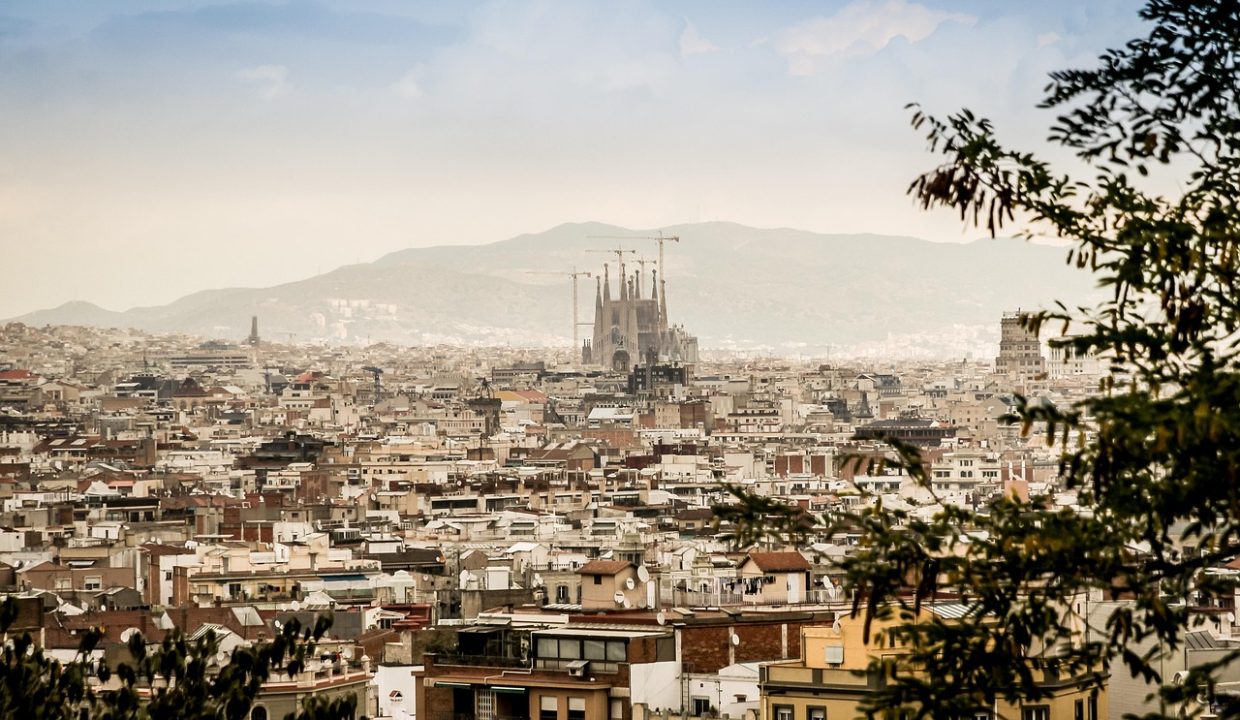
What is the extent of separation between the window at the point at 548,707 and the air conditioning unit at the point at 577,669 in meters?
0.29

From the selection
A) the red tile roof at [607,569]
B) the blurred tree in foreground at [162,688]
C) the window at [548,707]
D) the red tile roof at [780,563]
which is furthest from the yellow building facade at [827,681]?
the red tile roof at [607,569]

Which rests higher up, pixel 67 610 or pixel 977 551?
pixel 977 551

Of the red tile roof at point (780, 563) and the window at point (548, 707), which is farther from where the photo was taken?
the red tile roof at point (780, 563)

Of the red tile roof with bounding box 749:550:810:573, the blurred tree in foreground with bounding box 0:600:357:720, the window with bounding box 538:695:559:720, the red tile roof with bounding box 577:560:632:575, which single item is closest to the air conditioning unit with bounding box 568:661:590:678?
the window with bounding box 538:695:559:720

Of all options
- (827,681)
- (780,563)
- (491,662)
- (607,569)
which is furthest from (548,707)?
(607,569)

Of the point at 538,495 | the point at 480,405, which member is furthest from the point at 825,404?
the point at 538,495

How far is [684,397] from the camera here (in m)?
184

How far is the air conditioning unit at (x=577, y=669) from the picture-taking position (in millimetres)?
22141

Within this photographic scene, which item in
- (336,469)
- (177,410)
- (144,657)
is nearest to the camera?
(144,657)

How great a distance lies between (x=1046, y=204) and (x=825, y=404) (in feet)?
591

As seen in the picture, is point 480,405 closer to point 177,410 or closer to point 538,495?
point 177,410

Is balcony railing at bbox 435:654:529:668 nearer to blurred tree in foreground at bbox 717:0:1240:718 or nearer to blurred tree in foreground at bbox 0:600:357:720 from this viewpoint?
blurred tree in foreground at bbox 0:600:357:720

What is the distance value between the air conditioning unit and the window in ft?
0.94

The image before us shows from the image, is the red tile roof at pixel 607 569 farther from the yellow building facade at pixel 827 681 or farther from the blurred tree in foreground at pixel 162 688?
the blurred tree in foreground at pixel 162 688
